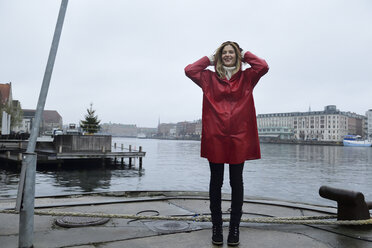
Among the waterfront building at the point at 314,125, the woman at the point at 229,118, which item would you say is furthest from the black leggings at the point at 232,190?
the waterfront building at the point at 314,125

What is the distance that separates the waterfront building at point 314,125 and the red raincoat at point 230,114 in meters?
167

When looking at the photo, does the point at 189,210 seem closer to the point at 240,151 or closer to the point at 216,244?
the point at 216,244

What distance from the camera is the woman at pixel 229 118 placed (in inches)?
123

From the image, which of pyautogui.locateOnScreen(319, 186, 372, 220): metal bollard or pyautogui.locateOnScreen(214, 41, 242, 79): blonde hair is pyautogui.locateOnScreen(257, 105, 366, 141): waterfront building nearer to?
pyautogui.locateOnScreen(319, 186, 372, 220): metal bollard

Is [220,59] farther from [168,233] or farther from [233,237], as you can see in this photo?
[168,233]

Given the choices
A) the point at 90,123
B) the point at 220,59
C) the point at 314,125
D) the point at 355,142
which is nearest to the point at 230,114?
the point at 220,59

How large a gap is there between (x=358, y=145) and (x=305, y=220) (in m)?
130

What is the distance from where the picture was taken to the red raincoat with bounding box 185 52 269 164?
312 centimetres

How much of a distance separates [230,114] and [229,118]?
1.8 inches

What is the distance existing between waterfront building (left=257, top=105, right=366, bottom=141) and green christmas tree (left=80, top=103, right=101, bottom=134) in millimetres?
138663

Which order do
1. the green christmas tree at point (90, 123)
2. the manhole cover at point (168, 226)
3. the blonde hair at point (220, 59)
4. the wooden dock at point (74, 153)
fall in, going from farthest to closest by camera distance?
the green christmas tree at point (90, 123)
the wooden dock at point (74, 153)
the manhole cover at point (168, 226)
the blonde hair at point (220, 59)

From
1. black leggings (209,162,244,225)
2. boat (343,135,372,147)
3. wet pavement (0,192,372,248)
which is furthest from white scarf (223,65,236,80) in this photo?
boat (343,135,372,147)

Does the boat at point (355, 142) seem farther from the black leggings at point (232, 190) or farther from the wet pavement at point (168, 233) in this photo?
the black leggings at point (232, 190)

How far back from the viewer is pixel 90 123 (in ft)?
129
